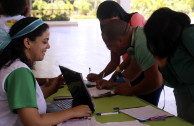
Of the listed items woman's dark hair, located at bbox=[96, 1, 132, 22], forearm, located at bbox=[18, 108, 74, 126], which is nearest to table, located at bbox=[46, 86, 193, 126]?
forearm, located at bbox=[18, 108, 74, 126]

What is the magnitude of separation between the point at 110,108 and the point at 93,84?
2.25 ft

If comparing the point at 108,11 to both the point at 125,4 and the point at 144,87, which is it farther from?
the point at 125,4

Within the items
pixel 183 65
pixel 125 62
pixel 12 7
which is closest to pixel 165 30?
pixel 183 65

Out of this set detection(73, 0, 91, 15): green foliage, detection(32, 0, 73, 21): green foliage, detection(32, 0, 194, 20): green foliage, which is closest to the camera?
detection(32, 0, 194, 20): green foliage

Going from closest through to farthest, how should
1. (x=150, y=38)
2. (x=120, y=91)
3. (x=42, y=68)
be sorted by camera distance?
(x=150, y=38), (x=120, y=91), (x=42, y=68)

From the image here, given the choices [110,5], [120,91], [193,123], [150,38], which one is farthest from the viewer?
[110,5]

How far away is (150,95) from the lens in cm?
212

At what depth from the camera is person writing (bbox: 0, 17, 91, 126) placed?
129 centimetres

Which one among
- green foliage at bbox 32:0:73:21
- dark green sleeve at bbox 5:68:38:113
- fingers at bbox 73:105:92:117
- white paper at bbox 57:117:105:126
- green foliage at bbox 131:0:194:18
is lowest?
green foliage at bbox 32:0:73:21

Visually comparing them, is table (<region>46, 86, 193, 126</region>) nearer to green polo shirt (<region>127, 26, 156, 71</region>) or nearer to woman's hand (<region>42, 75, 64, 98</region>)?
woman's hand (<region>42, 75, 64, 98</region>)

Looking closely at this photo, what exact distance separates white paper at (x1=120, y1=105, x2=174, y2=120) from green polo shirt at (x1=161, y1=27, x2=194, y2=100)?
0.21 meters

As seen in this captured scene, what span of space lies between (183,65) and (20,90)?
83 centimetres

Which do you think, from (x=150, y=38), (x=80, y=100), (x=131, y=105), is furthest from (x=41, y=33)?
(x=131, y=105)

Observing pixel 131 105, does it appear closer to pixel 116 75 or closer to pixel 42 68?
pixel 116 75
